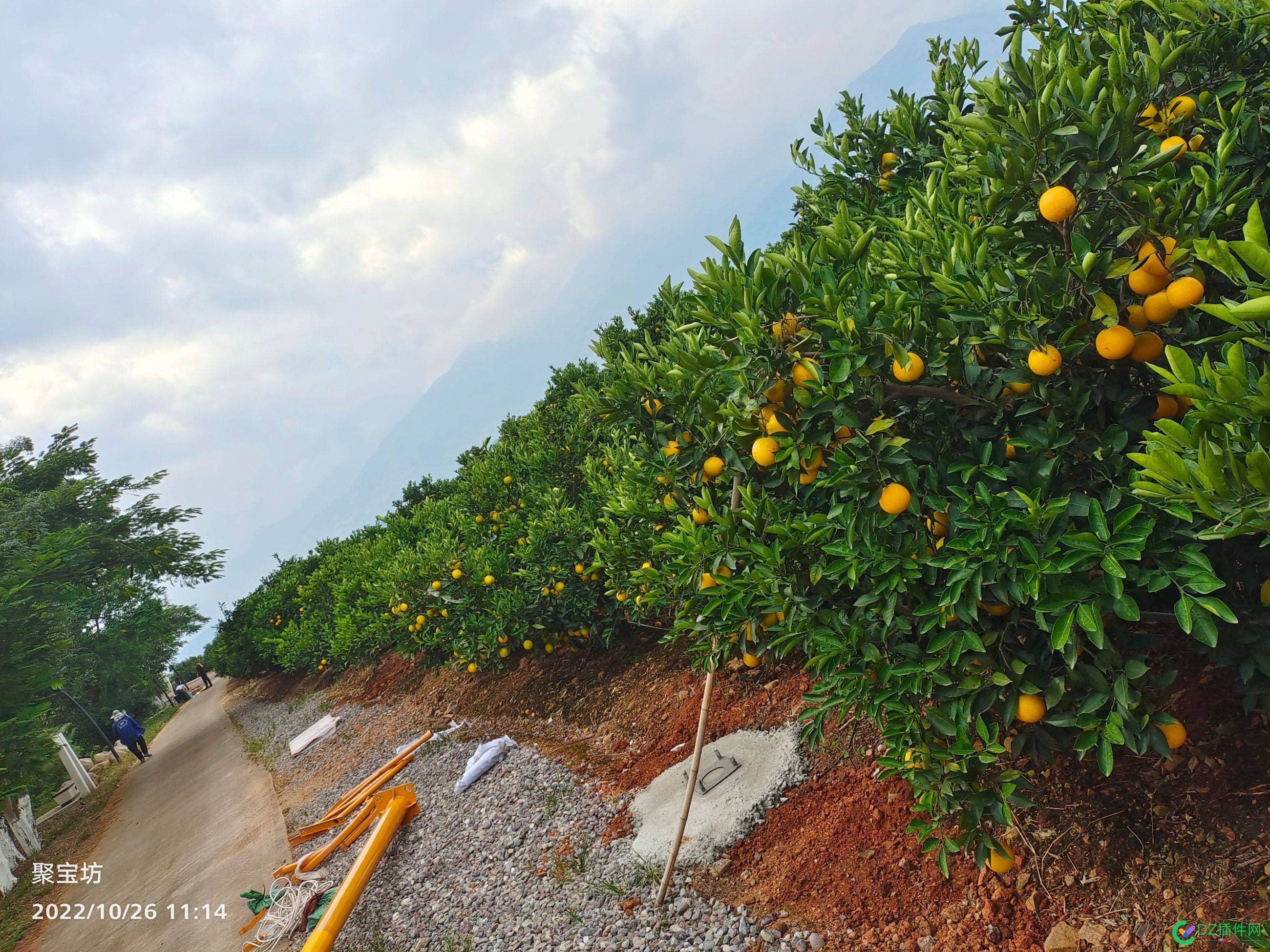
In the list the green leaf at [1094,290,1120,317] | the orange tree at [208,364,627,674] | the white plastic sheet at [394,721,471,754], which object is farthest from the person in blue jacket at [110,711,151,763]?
the green leaf at [1094,290,1120,317]

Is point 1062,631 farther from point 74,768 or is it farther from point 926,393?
point 74,768

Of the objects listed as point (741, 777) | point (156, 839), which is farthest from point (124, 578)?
point (741, 777)

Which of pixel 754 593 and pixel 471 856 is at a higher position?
pixel 754 593

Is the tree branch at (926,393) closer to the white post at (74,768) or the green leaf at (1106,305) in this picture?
the green leaf at (1106,305)

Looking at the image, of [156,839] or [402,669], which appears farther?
[402,669]

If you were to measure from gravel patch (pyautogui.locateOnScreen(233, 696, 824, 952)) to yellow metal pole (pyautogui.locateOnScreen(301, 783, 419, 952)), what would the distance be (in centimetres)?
16

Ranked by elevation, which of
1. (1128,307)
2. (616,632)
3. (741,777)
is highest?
(1128,307)

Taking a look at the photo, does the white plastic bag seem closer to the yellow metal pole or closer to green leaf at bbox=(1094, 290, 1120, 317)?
the yellow metal pole

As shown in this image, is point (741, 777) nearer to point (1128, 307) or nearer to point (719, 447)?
point (719, 447)

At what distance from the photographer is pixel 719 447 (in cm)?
294

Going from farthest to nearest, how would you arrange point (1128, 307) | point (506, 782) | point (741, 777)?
point (506, 782) < point (741, 777) < point (1128, 307)

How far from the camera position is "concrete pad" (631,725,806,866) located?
3.24 meters

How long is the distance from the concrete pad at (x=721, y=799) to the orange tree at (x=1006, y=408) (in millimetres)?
910

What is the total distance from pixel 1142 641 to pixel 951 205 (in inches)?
62.2
